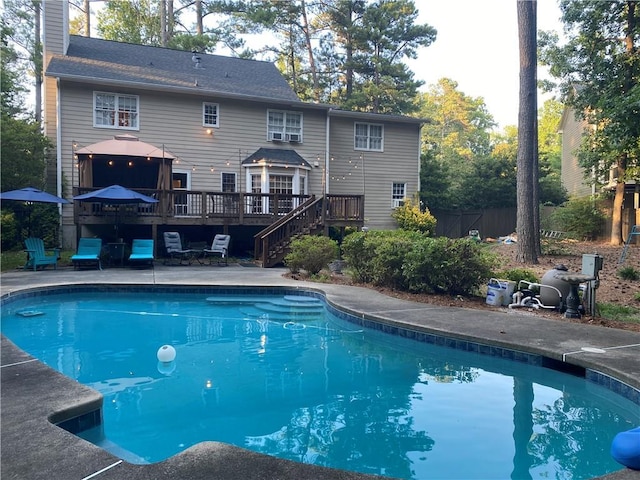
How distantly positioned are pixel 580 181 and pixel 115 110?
77.3 feet

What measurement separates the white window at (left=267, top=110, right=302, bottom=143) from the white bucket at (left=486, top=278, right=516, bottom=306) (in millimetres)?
12467

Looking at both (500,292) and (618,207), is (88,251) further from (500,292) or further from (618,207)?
(618,207)

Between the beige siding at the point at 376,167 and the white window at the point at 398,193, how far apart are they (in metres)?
0.13

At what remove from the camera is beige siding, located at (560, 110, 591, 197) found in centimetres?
2548

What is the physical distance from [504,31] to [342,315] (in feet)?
36.7

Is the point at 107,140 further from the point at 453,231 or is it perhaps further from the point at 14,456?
the point at 453,231

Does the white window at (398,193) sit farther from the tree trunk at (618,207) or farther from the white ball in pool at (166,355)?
the white ball in pool at (166,355)

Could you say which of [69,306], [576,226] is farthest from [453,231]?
[69,306]

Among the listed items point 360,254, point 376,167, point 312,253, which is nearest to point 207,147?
point 376,167

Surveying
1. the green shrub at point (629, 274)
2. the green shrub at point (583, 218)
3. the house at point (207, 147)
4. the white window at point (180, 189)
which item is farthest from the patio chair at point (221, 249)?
the green shrub at point (583, 218)

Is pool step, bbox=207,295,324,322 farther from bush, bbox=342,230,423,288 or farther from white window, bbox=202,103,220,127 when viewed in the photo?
white window, bbox=202,103,220,127

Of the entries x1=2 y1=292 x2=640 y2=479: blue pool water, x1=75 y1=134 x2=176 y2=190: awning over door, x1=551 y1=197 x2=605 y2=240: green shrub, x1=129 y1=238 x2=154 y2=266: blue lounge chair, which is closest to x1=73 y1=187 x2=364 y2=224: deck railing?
x1=75 y1=134 x2=176 y2=190: awning over door

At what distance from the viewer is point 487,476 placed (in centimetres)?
335

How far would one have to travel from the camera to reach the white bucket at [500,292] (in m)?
8.01
